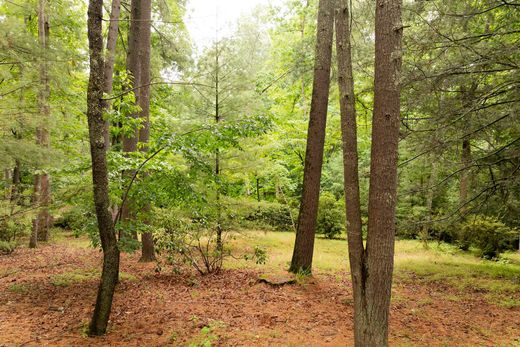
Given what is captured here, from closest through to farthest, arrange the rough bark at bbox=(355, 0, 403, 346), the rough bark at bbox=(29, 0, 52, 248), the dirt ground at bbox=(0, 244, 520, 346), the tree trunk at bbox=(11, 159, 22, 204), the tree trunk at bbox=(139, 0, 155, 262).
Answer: the rough bark at bbox=(355, 0, 403, 346)
the dirt ground at bbox=(0, 244, 520, 346)
the tree trunk at bbox=(11, 159, 22, 204)
the rough bark at bbox=(29, 0, 52, 248)
the tree trunk at bbox=(139, 0, 155, 262)

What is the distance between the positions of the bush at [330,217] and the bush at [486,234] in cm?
578

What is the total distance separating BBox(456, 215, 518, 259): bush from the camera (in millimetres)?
10164

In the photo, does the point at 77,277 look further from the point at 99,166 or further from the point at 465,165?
the point at 465,165

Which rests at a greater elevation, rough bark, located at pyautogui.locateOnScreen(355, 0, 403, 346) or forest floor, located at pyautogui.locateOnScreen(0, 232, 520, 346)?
rough bark, located at pyautogui.locateOnScreen(355, 0, 403, 346)

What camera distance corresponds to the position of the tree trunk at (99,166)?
12.8ft

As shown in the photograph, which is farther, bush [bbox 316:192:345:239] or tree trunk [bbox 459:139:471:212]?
bush [bbox 316:192:345:239]

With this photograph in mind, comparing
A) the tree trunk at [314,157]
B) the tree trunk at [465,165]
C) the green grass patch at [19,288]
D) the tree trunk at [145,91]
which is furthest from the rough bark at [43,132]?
the tree trunk at [465,165]

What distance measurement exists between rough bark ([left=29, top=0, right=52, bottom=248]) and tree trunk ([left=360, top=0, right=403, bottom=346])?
478cm

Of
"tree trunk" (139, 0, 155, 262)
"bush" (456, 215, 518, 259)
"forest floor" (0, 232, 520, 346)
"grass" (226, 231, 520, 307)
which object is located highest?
"tree trunk" (139, 0, 155, 262)

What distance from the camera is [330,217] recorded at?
1633cm

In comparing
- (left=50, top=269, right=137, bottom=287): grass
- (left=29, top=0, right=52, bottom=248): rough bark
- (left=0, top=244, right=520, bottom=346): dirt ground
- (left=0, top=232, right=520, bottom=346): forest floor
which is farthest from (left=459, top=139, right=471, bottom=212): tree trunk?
(left=29, top=0, right=52, bottom=248): rough bark

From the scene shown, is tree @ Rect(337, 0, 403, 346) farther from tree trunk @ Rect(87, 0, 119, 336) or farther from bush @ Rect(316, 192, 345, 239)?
bush @ Rect(316, 192, 345, 239)

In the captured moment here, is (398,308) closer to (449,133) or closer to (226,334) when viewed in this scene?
(226,334)

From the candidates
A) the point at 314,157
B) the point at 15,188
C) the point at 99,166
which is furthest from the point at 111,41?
the point at 314,157
